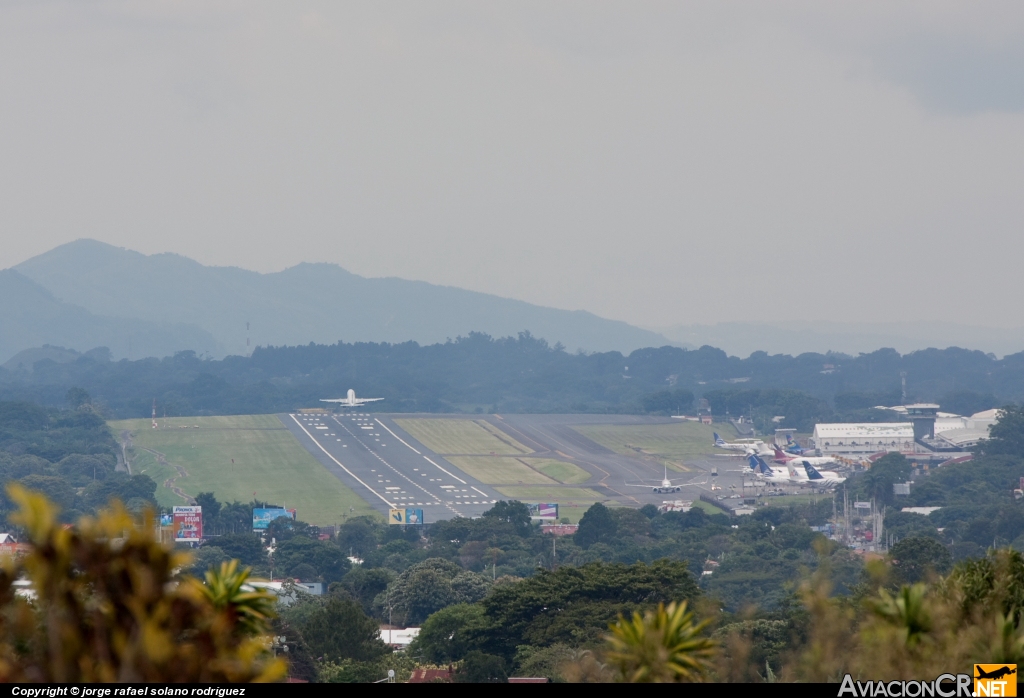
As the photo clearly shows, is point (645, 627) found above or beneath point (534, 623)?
above

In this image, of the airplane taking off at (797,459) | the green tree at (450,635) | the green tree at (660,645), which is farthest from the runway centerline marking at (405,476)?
the green tree at (660,645)

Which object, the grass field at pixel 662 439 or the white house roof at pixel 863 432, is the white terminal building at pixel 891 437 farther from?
the grass field at pixel 662 439

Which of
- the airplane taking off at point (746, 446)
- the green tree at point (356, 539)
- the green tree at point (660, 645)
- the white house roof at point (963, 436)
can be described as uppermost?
the green tree at point (660, 645)

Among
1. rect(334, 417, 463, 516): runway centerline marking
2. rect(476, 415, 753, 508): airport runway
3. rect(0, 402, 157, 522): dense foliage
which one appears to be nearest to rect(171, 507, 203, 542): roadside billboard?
rect(0, 402, 157, 522): dense foliage

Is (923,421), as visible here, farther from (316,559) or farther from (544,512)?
(316,559)

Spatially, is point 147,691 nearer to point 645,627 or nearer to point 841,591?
point 645,627

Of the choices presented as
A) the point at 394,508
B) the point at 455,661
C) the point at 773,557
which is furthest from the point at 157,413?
the point at 455,661

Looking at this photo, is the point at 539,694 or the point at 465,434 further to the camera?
the point at 465,434
